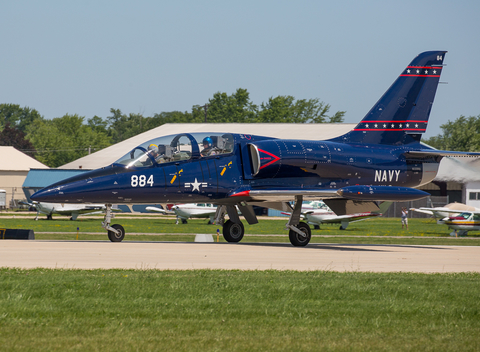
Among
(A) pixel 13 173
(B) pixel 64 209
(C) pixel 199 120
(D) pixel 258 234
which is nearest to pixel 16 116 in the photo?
(C) pixel 199 120

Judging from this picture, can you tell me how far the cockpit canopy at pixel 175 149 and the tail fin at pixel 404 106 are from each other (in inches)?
208

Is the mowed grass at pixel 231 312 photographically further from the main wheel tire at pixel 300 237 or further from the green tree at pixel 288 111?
the green tree at pixel 288 111

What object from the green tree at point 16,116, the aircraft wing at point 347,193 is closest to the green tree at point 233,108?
the green tree at point 16,116

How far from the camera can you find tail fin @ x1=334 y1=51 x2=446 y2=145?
2225 centimetres

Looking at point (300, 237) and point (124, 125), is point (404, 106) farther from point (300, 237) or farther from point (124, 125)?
point (124, 125)

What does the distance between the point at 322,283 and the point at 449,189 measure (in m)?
67.1

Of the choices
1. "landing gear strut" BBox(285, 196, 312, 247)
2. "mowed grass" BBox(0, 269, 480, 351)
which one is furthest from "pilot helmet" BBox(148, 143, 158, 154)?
"mowed grass" BBox(0, 269, 480, 351)

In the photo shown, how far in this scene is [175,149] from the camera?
63.2 feet

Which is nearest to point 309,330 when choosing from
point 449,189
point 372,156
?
point 372,156

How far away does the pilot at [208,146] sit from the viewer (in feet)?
64.5

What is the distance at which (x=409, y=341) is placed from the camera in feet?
21.2

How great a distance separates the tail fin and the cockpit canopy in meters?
5.28

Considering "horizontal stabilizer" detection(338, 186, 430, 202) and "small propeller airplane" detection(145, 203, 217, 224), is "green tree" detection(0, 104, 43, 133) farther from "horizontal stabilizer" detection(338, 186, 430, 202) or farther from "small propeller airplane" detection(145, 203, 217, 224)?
"horizontal stabilizer" detection(338, 186, 430, 202)

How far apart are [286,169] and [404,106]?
5593 millimetres
